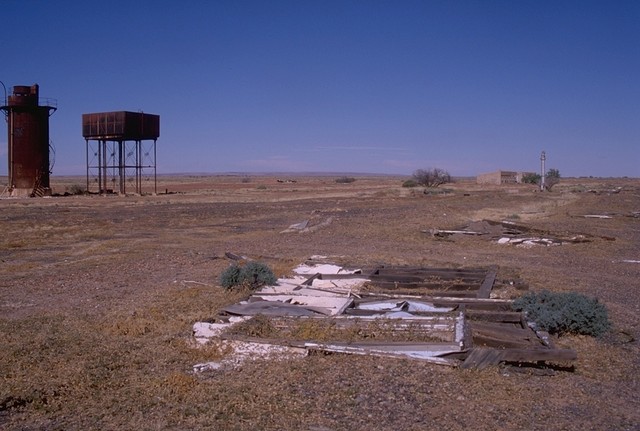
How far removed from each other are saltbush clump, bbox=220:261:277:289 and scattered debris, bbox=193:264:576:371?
273 mm

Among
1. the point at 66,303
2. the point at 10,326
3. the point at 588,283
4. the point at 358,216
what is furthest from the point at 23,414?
the point at 358,216

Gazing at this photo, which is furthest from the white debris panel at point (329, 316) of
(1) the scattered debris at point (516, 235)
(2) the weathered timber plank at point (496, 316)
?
(1) the scattered debris at point (516, 235)

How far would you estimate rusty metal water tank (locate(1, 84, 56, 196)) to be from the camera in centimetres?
5378

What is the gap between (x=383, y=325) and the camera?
27.6ft

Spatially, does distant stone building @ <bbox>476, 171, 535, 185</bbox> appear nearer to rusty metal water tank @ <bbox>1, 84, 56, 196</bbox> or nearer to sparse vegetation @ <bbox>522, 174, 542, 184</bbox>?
sparse vegetation @ <bbox>522, 174, 542, 184</bbox>

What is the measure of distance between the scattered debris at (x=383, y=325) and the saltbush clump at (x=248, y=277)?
273mm

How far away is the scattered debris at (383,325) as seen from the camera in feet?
23.4

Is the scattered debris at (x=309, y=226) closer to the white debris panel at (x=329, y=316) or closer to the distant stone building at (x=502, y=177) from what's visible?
the white debris panel at (x=329, y=316)

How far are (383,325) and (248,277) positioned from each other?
367 centimetres

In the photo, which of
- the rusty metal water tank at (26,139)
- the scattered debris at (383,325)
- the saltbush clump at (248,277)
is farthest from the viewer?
the rusty metal water tank at (26,139)

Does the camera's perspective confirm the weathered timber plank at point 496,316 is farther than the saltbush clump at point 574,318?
Yes

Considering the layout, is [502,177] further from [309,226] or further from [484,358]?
[484,358]

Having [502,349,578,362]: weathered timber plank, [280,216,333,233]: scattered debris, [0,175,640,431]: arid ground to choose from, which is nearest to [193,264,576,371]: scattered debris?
[502,349,578,362]: weathered timber plank

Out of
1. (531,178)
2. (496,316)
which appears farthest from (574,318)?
(531,178)
